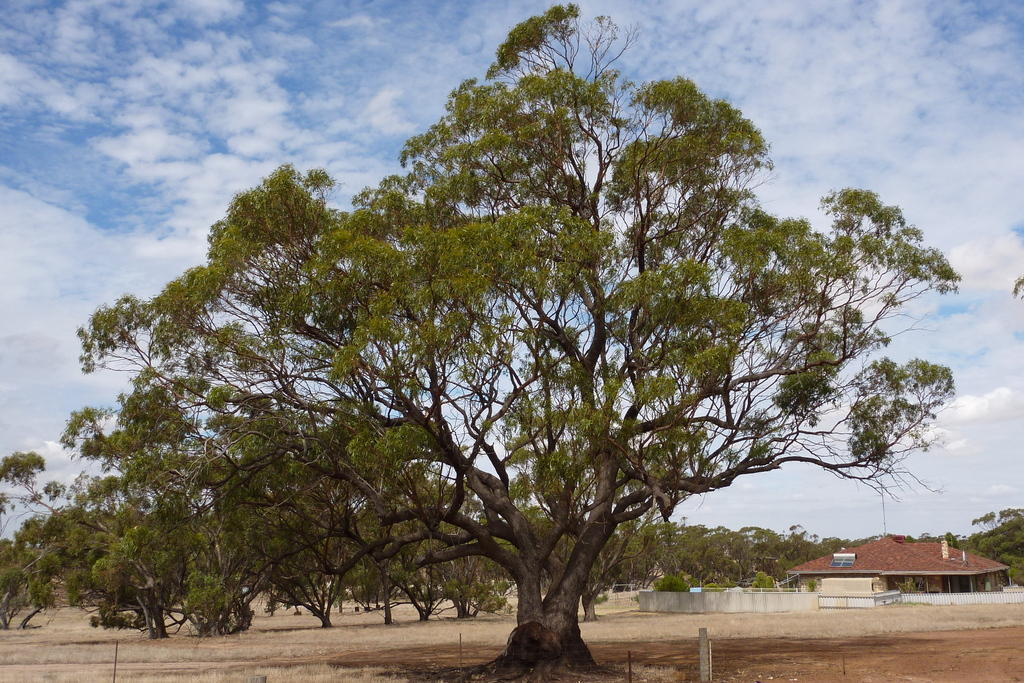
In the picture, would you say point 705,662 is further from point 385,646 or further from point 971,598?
point 971,598

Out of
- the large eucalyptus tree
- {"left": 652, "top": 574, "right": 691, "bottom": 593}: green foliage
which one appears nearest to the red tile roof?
{"left": 652, "top": 574, "right": 691, "bottom": 593}: green foliage

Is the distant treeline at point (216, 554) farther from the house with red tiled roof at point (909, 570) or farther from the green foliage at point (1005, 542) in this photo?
the green foliage at point (1005, 542)

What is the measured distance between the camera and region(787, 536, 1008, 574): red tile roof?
175 feet

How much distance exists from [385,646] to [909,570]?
38.9 meters

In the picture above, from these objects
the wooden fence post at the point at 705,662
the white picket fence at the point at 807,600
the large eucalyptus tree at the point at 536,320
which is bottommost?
the white picket fence at the point at 807,600

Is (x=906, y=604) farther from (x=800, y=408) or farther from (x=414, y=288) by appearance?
(x=414, y=288)

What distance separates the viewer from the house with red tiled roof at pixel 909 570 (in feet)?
175

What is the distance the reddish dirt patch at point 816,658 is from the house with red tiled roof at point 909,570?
26750mm

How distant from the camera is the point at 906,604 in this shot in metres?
46.9

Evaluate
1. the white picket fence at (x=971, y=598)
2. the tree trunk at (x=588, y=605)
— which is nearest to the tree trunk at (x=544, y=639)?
the tree trunk at (x=588, y=605)

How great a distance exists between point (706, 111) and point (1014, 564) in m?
71.0

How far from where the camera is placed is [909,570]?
53.7 meters

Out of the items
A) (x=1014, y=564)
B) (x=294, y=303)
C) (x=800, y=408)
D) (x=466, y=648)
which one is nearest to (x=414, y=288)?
(x=294, y=303)

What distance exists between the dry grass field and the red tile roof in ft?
32.5
